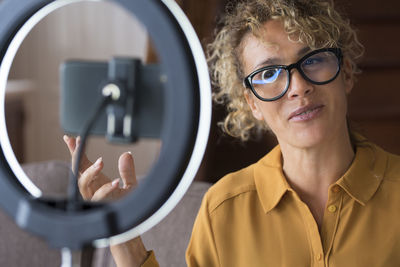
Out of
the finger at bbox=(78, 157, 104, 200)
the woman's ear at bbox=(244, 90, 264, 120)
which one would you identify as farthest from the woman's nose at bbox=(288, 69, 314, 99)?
the finger at bbox=(78, 157, 104, 200)

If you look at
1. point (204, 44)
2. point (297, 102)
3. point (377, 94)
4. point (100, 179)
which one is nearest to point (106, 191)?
point (100, 179)

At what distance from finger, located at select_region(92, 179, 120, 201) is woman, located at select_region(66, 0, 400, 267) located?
0.83 ft

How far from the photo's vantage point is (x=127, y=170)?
0.64 meters

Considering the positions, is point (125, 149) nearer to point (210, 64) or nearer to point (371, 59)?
point (210, 64)

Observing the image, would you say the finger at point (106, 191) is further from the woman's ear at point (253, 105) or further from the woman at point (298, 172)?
the woman's ear at point (253, 105)

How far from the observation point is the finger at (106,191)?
608 millimetres

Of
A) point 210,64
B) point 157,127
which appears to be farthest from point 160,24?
point 210,64

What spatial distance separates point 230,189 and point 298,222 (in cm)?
14

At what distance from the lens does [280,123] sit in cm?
98

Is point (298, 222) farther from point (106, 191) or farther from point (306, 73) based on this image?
point (106, 191)

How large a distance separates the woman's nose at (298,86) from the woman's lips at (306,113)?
24mm

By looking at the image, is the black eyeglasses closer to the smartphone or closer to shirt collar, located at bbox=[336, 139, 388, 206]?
shirt collar, located at bbox=[336, 139, 388, 206]

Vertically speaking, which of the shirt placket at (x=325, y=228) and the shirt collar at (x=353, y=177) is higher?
the shirt collar at (x=353, y=177)

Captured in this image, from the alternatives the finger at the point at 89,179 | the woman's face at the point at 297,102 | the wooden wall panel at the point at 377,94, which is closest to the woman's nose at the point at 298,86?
the woman's face at the point at 297,102
